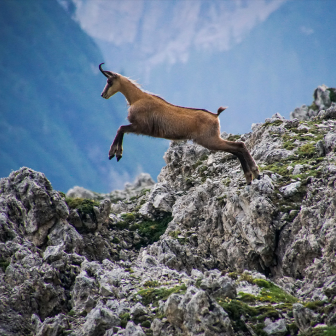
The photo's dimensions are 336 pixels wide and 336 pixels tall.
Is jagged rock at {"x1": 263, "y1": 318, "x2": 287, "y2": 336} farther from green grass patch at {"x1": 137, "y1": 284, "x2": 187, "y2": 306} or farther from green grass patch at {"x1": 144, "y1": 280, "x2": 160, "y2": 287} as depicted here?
green grass patch at {"x1": 144, "y1": 280, "x2": 160, "y2": 287}

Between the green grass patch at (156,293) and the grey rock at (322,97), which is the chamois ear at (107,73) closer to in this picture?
the green grass patch at (156,293)

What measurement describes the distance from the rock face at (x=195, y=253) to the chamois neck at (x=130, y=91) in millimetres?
6282

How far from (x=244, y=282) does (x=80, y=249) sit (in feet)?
31.7

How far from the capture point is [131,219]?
23.6 m

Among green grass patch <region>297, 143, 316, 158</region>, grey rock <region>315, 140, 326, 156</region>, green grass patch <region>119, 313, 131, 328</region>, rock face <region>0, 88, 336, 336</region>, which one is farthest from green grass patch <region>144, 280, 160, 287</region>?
green grass patch <region>297, 143, 316, 158</region>

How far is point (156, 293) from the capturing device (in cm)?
1163

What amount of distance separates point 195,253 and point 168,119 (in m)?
7.30

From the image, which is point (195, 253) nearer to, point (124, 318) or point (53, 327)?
point (124, 318)

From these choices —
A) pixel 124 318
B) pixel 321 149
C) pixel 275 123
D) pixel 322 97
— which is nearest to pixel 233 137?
pixel 275 123

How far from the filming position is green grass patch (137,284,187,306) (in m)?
11.2

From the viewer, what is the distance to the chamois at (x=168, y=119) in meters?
14.2

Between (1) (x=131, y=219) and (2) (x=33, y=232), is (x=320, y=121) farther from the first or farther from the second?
(2) (x=33, y=232)

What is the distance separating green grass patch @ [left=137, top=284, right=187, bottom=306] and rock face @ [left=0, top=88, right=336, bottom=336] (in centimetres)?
5

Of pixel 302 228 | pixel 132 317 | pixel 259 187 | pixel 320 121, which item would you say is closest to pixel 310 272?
pixel 302 228
